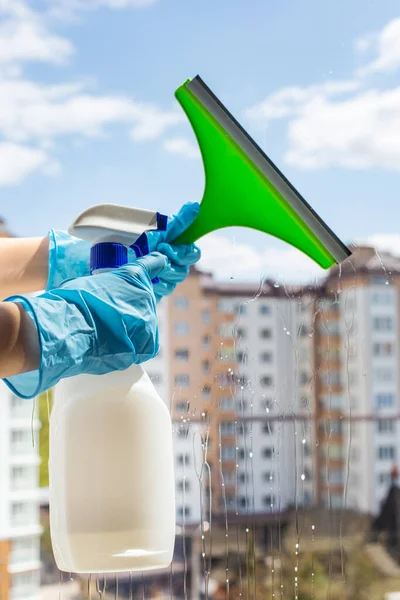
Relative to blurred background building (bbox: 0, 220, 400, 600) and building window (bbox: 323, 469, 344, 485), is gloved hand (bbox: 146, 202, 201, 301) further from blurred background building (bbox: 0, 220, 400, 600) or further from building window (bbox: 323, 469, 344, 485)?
building window (bbox: 323, 469, 344, 485)

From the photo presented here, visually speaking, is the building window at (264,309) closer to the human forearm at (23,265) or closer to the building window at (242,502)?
the building window at (242,502)

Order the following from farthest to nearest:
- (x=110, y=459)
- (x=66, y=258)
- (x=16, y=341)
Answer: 1. (x=66, y=258)
2. (x=110, y=459)
3. (x=16, y=341)

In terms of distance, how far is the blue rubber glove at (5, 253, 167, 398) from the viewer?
1.66ft

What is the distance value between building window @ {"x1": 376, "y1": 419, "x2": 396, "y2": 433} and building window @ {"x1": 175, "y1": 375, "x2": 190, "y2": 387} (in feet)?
3.66

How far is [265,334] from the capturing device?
144cm

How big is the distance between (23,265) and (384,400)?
1596mm

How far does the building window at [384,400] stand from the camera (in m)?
2.08

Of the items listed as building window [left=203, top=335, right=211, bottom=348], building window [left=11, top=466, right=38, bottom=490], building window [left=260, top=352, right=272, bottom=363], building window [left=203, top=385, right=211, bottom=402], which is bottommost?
building window [left=11, top=466, right=38, bottom=490]

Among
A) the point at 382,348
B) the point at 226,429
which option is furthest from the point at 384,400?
the point at 226,429

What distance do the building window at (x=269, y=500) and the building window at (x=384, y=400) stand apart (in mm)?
949

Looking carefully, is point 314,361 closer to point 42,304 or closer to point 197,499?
point 197,499

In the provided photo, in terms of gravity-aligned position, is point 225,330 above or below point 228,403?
above

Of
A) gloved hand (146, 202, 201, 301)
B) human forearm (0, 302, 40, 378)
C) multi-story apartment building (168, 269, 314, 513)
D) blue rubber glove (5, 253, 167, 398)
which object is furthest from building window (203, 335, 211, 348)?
human forearm (0, 302, 40, 378)

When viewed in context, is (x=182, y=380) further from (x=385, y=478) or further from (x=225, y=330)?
(x=385, y=478)
